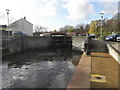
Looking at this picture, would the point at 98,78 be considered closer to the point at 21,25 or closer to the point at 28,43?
the point at 28,43

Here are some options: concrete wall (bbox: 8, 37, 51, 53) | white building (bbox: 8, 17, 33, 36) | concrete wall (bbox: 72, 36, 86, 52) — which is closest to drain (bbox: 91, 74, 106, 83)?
concrete wall (bbox: 72, 36, 86, 52)

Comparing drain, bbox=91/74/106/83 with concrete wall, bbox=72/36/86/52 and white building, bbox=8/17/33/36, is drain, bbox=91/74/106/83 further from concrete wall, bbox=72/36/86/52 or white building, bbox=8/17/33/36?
white building, bbox=8/17/33/36

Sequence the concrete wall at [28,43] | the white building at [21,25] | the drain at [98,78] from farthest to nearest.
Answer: the white building at [21,25] → the concrete wall at [28,43] → the drain at [98,78]

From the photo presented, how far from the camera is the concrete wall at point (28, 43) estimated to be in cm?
2056

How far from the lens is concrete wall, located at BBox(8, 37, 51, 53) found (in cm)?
2056

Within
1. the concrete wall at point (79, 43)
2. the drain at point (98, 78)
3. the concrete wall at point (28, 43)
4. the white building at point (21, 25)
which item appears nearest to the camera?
the drain at point (98, 78)

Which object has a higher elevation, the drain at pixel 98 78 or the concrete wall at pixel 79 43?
the concrete wall at pixel 79 43

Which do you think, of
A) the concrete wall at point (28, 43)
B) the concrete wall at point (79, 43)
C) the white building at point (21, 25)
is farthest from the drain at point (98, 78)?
the white building at point (21, 25)

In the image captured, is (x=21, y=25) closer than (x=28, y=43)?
No

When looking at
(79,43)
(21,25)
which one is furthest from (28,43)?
(21,25)

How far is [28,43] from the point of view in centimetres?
2519

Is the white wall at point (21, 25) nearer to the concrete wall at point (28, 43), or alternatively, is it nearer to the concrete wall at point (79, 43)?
the concrete wall at point (28, 43)

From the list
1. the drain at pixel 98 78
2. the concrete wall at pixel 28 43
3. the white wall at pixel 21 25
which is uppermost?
the white wall at pixel 21 25

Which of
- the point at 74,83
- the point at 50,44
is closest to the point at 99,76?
the point at 74,83
